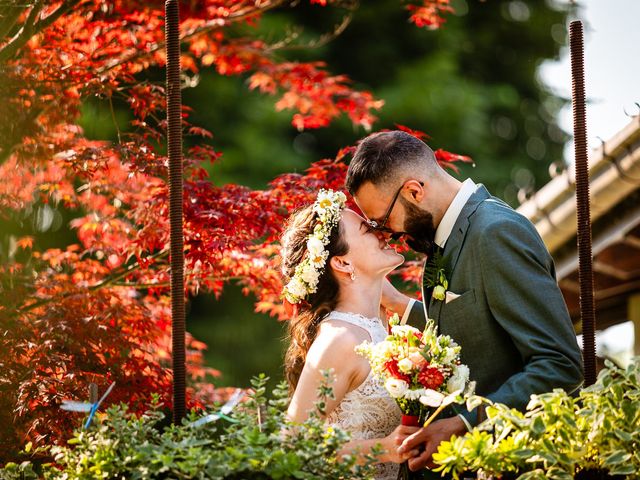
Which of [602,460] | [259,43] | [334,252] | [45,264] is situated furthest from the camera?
[259,43]

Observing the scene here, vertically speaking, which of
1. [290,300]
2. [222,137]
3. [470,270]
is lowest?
[222,137]

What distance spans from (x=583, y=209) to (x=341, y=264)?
1002 millimetres

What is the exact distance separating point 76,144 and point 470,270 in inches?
104

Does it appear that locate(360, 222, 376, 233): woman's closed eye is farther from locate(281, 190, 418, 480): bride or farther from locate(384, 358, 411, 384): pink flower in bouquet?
locate(384, 358, 411, 384): pink flower in bouquet

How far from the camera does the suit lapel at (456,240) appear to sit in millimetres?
3355

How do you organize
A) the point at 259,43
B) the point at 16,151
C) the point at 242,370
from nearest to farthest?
the point at 16,151, the point at 259,43, the point at 242,370

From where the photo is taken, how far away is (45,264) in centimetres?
567

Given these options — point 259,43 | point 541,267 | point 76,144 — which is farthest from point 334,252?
point 259,43

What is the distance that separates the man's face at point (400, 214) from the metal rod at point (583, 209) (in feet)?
1.91

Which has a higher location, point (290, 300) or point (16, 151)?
point (16, 151)

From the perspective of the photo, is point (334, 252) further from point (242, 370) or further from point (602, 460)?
point (242, 370)

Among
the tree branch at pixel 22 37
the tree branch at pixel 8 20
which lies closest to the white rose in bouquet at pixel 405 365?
the tree branch at pixel 22 37

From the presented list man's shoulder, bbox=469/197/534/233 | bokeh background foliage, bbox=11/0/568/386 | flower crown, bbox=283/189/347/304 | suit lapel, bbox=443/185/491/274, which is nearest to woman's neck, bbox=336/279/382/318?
flower crown, bbox=283/189/347/304

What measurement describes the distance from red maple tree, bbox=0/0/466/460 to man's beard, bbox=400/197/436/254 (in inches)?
45.8
